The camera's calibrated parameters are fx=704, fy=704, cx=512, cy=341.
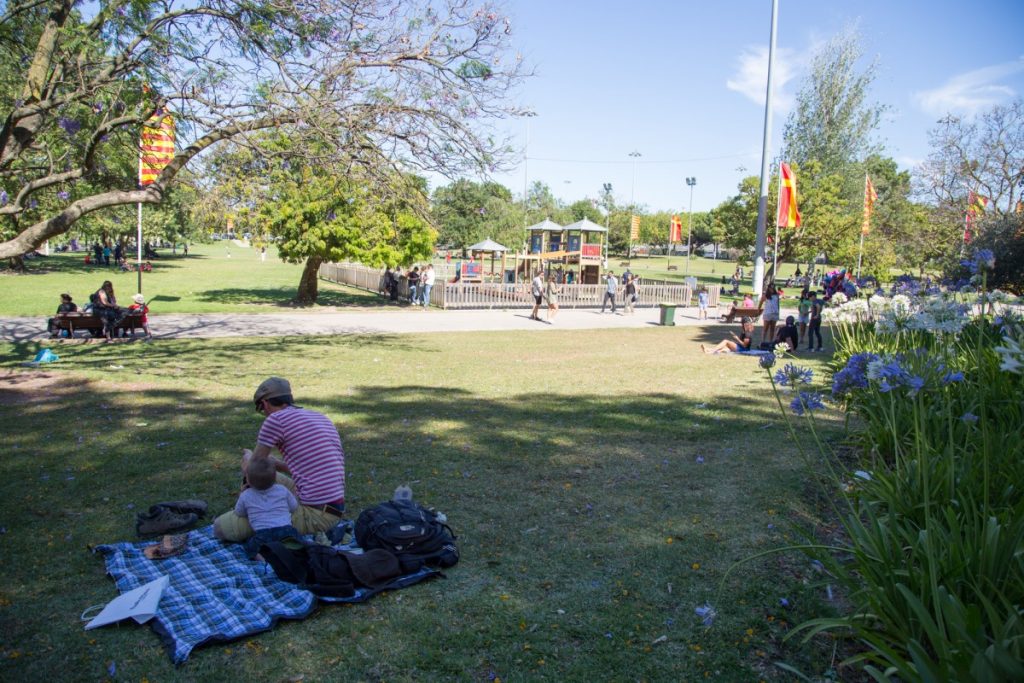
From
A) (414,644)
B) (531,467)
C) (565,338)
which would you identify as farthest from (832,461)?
(565,338)

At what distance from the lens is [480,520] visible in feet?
18.3

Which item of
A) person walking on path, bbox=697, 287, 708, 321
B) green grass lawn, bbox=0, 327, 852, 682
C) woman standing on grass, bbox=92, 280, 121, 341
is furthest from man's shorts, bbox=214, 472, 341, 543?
person walking on path, bbox=697, 287, 708, 321

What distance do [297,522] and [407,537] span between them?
89 centimetres

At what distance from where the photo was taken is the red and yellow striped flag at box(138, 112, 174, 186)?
10.4 metres

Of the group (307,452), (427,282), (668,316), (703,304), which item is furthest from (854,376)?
(427,282)

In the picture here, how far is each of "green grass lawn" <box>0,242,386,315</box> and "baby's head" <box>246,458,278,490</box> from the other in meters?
18.6

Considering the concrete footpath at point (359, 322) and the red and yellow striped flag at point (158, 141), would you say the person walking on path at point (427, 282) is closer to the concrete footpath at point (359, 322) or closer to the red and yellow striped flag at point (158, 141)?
the concrete footpath at point (359, 322)

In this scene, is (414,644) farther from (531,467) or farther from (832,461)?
(832,461)

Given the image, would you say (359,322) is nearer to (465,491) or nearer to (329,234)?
(329,234)

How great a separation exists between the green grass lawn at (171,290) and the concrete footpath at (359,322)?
192 centimetres

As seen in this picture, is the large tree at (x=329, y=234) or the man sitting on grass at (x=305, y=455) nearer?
the man sitting on grass at (x=305, y=455)

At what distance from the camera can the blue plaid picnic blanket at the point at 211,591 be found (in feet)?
12.5

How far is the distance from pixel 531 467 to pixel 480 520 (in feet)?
4.96

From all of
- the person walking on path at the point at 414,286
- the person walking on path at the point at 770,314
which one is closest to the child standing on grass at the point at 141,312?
the person walking on path at the point at 414,286
